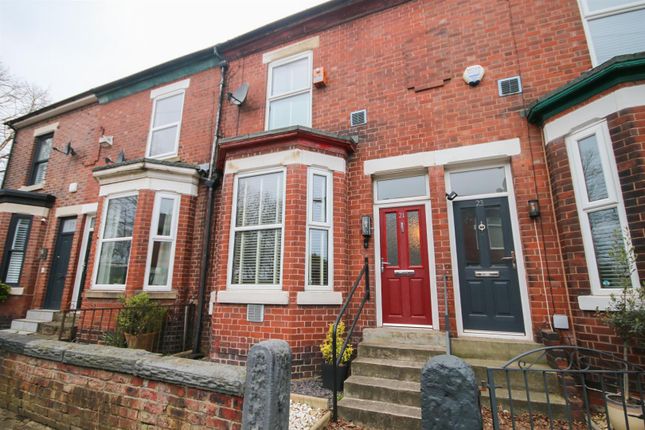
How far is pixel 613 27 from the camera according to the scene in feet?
15.3

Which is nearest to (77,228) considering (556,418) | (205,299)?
(205,299)

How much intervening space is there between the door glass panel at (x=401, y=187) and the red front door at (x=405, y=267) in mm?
254

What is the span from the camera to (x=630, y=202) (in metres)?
3.56

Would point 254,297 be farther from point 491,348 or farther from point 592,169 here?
point 592,169

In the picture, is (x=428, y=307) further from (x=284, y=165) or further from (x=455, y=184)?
(x=284, y=165)

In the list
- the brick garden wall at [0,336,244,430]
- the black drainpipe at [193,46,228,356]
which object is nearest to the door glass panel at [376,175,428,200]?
the black drainpipe at [193,46,228,356]

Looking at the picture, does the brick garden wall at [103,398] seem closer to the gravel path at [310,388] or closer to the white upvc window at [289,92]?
the gravel path at [310,388]

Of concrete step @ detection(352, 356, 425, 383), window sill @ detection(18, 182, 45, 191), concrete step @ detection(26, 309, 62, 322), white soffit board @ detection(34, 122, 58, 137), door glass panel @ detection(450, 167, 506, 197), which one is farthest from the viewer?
white soffit board @ detection(34, 122, 58, 137)

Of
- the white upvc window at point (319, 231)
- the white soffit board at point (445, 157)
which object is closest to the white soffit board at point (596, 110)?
the white soffit board at point (445, 157)

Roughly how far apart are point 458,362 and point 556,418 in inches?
114

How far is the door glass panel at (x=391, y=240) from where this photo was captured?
5289mm

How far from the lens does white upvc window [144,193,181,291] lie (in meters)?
6.44

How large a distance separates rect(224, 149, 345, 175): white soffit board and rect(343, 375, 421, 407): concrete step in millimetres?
3436

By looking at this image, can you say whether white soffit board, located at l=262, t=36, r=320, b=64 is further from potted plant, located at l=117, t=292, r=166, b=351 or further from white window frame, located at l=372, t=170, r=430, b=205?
potted plant, located at l=117, t=292, r=166, b=351
